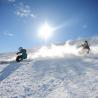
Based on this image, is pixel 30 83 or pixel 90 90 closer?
pixel 90 90

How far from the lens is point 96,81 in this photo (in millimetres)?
12242

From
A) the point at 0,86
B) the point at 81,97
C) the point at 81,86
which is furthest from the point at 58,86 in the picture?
the point at 0,86

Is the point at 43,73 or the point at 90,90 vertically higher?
the point at 43,73

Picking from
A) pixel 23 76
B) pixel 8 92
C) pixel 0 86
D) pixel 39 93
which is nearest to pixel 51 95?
pixel 39 93

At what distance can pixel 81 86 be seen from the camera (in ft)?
37.8

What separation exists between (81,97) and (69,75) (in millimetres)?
4185

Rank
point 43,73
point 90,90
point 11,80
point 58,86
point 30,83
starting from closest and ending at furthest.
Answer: point 90,90 → point 58,86 → point 30,83 → point 11,80 → point 43,73

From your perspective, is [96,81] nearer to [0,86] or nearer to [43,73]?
[43,73]

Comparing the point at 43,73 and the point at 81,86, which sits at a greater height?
the point at 43,73

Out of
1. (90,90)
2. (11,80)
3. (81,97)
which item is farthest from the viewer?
(11,80)

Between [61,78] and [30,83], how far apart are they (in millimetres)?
2068

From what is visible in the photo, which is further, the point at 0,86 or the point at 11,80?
the point at 11,80

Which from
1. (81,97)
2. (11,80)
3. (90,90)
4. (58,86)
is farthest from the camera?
(11,80)

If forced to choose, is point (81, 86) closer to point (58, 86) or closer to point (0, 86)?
point (58, 86)
